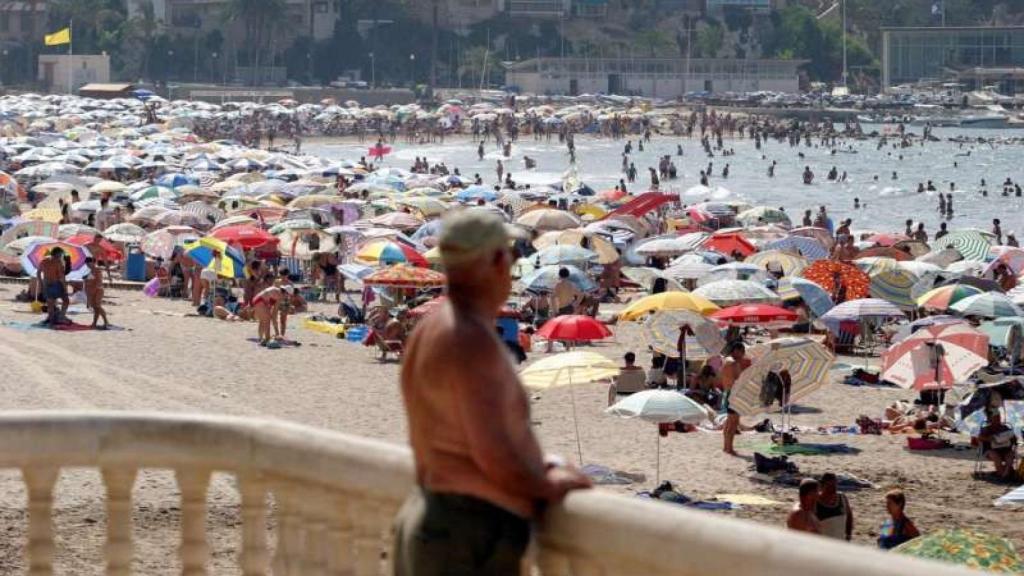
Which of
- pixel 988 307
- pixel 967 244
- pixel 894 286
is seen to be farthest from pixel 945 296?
pixel 967 244

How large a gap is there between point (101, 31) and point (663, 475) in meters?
119

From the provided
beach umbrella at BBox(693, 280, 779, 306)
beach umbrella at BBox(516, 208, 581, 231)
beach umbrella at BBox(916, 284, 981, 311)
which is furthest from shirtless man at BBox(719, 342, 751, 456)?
beach umbrella at BBox(516, 208, 581, 231)

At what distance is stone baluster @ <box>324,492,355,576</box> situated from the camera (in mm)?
3326

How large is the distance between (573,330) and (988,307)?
444cm

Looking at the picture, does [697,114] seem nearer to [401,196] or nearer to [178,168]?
[178,168]

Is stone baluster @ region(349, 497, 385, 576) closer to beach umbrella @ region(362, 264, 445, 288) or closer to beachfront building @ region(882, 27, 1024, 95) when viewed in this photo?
beach umbrella @ region(362, 264, 445, 288)

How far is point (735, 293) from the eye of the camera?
18641 mm

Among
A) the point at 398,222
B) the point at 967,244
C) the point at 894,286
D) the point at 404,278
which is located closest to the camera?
the point at 404,278

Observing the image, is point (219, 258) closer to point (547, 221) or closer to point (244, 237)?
point (244, 237)

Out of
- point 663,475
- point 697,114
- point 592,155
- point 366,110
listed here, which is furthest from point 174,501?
point 697,114

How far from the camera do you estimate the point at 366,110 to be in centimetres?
10269

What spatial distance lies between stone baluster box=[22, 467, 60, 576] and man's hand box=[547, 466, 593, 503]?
1162 mm

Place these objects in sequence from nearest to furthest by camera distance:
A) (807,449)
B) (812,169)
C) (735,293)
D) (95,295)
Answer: (807,449), (735,293), (95,295), (812,169)

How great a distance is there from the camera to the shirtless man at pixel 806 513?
965 centimetres
